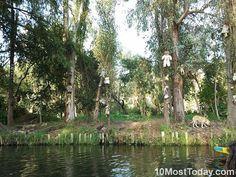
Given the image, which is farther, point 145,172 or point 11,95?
point 11,95

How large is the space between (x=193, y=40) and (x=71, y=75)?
1003cm

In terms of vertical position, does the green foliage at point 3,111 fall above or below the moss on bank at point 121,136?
above

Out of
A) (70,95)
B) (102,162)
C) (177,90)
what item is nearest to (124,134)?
(177,90)

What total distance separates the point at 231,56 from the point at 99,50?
10.4 m

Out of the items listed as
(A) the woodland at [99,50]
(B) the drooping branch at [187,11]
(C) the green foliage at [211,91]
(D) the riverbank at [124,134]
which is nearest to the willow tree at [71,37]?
(A) the woodland at [99,50]

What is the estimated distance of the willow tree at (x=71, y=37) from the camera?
26.6m

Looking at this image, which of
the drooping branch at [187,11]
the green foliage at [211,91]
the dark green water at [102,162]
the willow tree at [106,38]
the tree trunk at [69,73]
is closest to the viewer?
the dark green water at [102,162]

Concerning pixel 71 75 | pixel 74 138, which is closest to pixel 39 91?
pixel 71 75

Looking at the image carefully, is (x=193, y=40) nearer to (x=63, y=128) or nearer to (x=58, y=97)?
(x=63, y=128)

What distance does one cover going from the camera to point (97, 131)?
22312 millimetres

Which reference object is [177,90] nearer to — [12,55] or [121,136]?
[121,136]

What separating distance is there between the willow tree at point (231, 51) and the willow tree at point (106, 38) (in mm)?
9374

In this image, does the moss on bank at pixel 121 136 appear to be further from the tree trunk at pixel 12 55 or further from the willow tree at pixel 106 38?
the willow tree at pixel 106 38

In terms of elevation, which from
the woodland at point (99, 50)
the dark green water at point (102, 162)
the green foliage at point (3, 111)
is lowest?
the dark green water at point (102, 162)
